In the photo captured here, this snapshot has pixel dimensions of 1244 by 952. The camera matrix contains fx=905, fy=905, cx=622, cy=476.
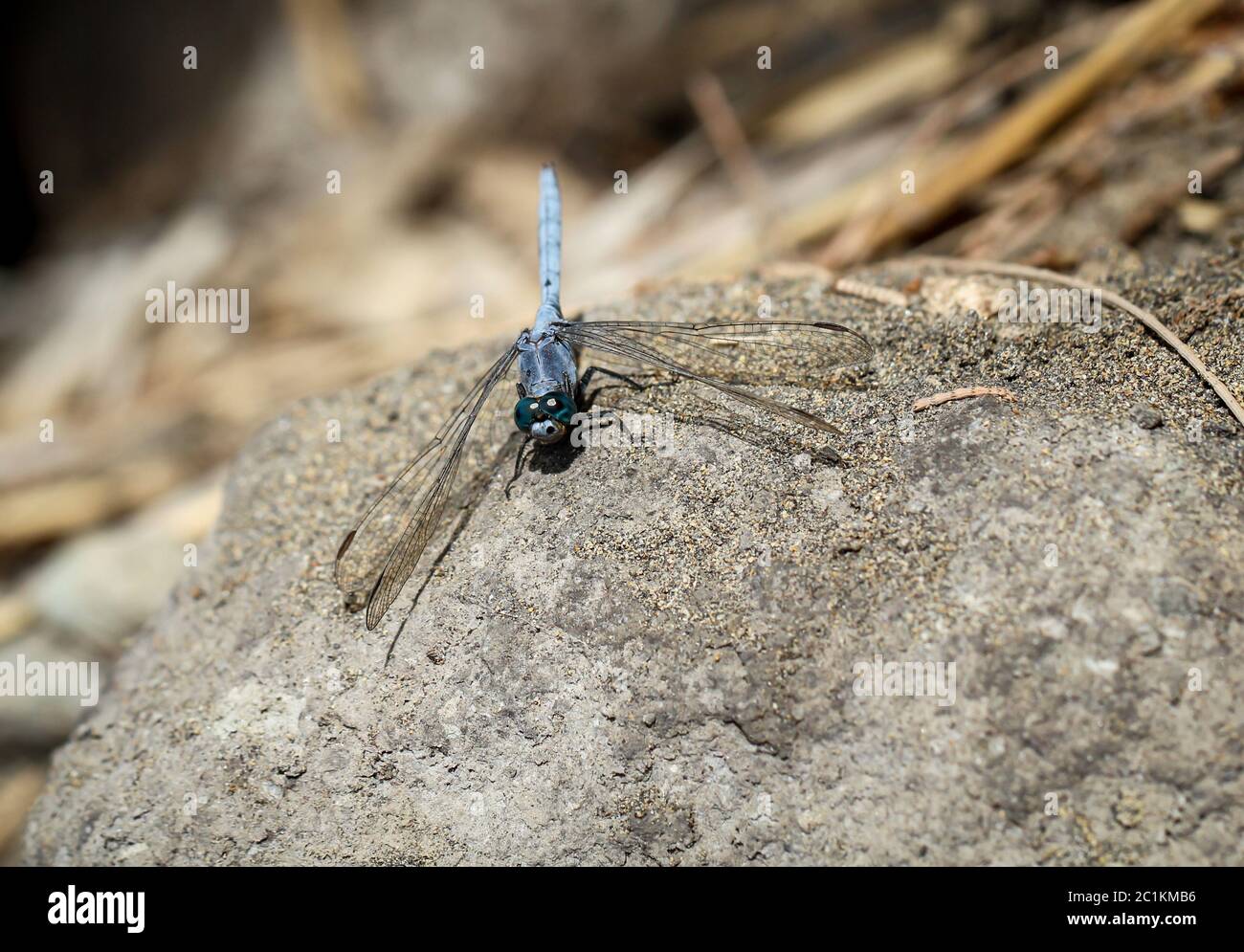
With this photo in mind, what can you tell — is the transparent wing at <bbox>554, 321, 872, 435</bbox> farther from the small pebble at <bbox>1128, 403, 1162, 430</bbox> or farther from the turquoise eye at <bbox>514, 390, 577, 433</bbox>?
the small pebble at <bbox>1128, 403, 1162, 430</bbox>

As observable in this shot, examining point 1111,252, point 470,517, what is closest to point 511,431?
point 470,517

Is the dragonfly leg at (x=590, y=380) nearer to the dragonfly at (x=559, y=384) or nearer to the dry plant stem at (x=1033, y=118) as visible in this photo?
the dragonfly at (x=559, y=384)

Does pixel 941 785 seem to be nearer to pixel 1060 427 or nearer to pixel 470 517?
pixel 1060 427

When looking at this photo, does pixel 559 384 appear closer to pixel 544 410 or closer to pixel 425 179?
pixel 544 410

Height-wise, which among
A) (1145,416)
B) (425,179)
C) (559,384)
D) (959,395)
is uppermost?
(425,179)


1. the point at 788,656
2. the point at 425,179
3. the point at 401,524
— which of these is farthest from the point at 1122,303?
the point at 425,179

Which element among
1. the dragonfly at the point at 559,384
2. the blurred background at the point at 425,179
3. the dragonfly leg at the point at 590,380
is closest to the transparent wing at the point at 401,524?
the dragonfly at the point at 559,384
